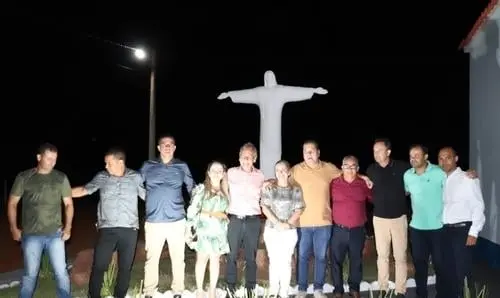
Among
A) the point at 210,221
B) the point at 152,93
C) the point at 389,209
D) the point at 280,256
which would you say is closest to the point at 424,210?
the point at 389,209

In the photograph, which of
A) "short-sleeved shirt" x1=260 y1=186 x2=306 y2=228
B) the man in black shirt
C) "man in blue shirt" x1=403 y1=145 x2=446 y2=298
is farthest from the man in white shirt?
"short-sleeved shirt" x1=260 y1=186 x2=306 y2=228

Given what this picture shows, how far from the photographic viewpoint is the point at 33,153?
4259 centimetres

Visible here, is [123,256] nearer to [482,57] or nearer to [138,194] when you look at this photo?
[138,194]

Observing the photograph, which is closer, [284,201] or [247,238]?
[284,201]

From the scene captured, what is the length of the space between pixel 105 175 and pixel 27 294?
Answer: 1458 mm

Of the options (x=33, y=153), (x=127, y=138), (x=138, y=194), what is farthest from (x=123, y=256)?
(x=127, y=138)

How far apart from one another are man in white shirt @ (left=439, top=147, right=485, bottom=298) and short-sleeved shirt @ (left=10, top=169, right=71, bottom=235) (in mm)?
4222

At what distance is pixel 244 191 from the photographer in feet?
23.7

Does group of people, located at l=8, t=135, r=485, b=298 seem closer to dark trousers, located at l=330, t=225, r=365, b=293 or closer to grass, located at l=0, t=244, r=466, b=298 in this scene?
dark trousers, located at l=330, t=225, r=365, b=293

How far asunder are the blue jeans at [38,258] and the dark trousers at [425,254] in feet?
12.6

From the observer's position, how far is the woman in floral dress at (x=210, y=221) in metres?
6.91

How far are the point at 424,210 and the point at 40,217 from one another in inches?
162

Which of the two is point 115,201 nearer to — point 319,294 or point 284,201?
point 284,201

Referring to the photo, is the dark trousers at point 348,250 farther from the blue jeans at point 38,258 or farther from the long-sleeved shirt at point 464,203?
the blue jeans at point 38,258
